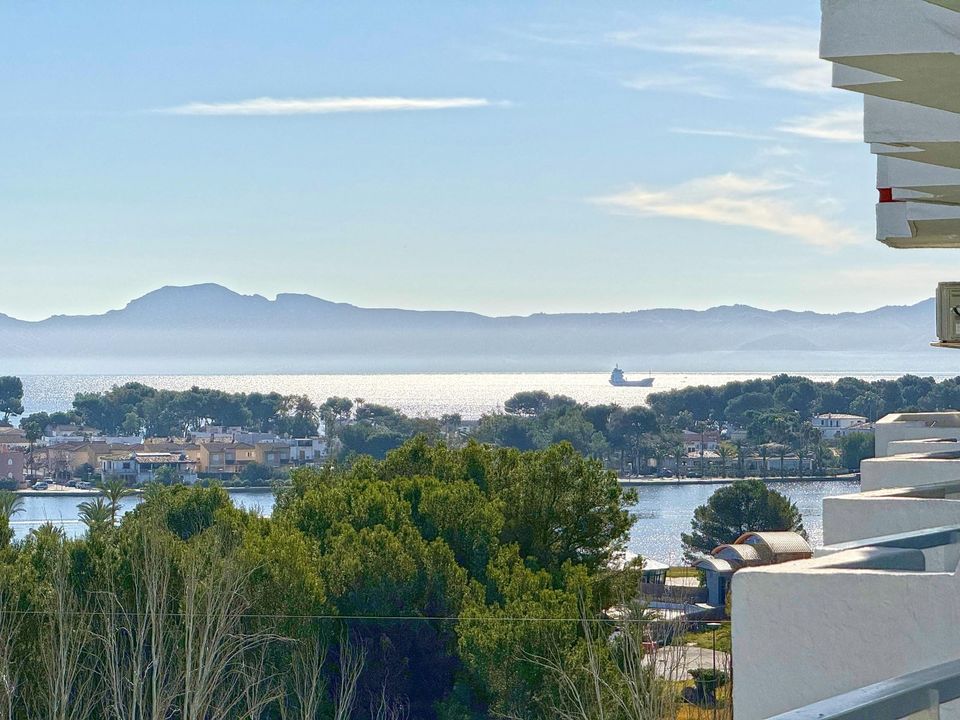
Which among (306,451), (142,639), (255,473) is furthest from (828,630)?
(306,451)

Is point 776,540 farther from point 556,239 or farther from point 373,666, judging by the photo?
point 556,239

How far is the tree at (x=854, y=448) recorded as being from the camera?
216 feet

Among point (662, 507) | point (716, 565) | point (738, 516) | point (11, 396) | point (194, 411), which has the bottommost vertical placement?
point (662, 507)

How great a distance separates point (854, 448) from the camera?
68.6 metres

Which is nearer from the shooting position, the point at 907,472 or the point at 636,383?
the point at 907,472

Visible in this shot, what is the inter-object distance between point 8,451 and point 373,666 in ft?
224

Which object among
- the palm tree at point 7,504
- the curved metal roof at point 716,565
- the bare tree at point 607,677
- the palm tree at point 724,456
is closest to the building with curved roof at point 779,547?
the curved metal roof at point 716,565

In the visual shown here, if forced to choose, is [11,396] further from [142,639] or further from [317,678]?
[317,678]

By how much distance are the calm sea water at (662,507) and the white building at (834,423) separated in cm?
539

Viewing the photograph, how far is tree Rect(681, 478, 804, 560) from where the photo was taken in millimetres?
41281

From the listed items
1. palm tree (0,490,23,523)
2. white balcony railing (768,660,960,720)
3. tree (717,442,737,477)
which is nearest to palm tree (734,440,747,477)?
tree (717,442,737,477)

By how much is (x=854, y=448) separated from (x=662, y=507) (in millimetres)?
10150

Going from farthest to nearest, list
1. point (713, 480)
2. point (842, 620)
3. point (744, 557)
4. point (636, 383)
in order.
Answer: point (636, 383), point (713, 480), point (744, 557), point (842, 620)

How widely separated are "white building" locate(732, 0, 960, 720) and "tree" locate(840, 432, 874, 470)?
60720mm
